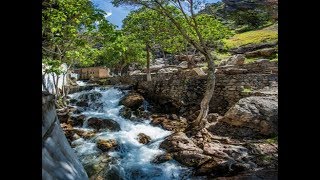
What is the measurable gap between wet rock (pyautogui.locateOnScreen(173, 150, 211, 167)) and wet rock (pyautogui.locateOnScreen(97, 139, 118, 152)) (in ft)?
10.6

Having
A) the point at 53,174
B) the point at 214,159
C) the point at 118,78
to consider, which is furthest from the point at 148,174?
the point at 118,78

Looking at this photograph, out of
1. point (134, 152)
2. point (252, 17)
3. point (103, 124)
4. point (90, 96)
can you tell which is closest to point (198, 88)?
point (103, 124)

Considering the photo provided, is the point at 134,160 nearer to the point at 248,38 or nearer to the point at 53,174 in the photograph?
the point at 53,174

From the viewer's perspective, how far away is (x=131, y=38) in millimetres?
22219

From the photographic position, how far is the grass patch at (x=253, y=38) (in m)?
41.3

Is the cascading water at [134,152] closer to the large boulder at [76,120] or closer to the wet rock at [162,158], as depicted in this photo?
the wet rock at [162,158]

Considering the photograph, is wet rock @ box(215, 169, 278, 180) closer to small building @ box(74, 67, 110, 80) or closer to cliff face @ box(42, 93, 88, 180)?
cliff face @ box(42, 93, 88, 180)

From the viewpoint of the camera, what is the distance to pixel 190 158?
11047mm

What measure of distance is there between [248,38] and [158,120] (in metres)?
33.7

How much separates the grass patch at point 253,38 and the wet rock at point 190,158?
30068mm

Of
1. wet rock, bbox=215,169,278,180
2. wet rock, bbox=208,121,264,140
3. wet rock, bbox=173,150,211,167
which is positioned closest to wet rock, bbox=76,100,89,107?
wet rock, bbox=208,121,264,140

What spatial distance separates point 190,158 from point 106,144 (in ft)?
14.0

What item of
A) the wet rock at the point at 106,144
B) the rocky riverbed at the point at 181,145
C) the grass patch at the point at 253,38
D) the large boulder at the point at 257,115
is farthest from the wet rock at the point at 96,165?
the grass patch at the point at 253,38

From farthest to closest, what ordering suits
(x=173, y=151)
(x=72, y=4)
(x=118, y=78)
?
1. (x=118, y=78)
2. (x=72, y=4)
3. (x=173, y=151)
